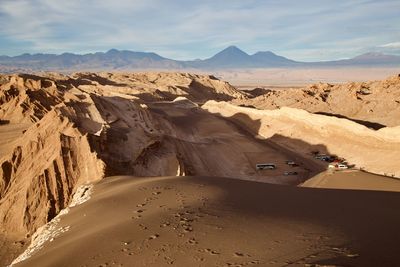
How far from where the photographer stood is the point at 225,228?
809cm

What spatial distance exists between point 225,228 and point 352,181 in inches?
490

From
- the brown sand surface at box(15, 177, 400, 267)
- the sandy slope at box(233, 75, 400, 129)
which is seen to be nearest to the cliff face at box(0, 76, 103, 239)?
the brown sand surface at box(15, 177, 400, 267)

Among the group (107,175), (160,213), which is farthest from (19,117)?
(160,213)

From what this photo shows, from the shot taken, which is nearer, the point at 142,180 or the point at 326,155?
the point at 142,180

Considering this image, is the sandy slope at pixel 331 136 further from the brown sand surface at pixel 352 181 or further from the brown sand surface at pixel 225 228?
the brown sand surface at pixel 225 228

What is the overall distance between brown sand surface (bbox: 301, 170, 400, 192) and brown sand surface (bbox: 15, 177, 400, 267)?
5.82 m

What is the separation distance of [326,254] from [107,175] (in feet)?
32.7

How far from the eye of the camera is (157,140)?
21.3m

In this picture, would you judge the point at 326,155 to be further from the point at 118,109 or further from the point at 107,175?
the point at 107,175

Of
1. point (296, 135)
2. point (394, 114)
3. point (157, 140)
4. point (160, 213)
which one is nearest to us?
point (160, 213)

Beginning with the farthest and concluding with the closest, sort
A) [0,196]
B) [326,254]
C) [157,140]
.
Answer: [157,140] < [0,196] < [326,254]

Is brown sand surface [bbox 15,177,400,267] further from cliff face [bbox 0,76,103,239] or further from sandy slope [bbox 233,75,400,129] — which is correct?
sandy slope [bbox 233,75,400,129]

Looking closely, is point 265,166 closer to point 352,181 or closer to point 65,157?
point 352,181

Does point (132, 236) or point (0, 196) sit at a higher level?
point (132, 236)
